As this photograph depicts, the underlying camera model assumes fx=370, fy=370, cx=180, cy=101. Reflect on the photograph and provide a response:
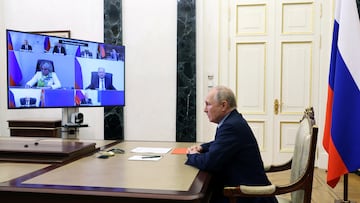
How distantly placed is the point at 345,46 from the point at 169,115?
253 centimetres

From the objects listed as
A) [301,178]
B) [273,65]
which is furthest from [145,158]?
[273,65]

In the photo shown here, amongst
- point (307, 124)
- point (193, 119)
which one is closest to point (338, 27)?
point (307, 124)

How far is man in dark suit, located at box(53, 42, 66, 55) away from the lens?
2524 mm

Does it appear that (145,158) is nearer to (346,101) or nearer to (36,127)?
(346,101)

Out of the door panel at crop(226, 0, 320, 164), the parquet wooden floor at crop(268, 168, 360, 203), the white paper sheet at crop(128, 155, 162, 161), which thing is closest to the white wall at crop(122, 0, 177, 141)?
the door panel at crop(226, 0, 320, 164)

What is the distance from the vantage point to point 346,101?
2885mm

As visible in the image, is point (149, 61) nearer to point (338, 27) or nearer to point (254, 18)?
point (254, 18)

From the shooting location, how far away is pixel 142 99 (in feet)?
16.3

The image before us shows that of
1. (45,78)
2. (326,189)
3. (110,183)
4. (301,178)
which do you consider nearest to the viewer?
(110,183)

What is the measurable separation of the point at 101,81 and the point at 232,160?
1492 mm

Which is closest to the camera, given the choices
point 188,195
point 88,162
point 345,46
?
point 188,195

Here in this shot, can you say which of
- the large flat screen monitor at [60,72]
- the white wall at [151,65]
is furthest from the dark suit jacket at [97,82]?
the white wall at [151,65]

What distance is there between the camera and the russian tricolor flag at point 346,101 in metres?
2.86

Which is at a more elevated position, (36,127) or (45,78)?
(45,78)
